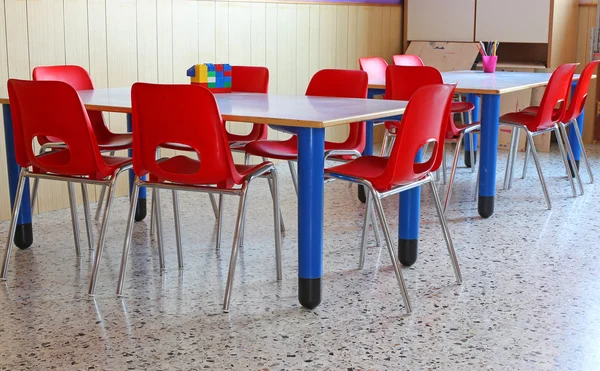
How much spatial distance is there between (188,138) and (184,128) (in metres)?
0.04

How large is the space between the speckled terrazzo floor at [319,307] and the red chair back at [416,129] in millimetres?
487

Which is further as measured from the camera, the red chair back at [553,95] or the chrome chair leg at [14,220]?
the red chair back at [553,95]

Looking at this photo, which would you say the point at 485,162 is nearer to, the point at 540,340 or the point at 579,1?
the point at 540,340

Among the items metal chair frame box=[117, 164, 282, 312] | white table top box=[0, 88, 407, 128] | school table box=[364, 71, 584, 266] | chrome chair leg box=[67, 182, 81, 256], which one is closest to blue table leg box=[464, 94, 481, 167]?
school table box=[364, 71, 584, 266]

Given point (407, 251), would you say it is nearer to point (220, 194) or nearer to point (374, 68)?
point (220, 194)

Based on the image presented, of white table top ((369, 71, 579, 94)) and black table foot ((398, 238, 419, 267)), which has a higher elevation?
white table top ((369, 71, 579, 94))

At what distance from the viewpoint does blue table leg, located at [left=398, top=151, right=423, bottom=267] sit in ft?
11.1

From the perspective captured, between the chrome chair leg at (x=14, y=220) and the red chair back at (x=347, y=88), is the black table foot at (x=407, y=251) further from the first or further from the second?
the chrome chair leg at (x=14, y=220)

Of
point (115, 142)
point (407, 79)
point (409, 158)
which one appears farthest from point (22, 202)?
point (407, 79)

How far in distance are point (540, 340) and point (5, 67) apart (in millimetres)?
2998

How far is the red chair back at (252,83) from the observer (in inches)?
167

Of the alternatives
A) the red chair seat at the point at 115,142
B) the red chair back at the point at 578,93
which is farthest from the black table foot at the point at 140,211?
the red chair back at the point at 578,93

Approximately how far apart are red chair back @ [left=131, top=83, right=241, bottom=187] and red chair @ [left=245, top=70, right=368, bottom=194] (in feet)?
2.40

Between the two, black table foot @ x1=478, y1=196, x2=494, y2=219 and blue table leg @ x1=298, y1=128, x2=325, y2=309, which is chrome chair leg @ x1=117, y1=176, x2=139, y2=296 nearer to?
blue table leg @ x1=298, y1=128, x2=325, y2=309
